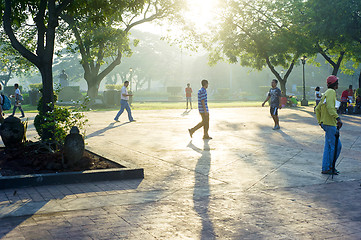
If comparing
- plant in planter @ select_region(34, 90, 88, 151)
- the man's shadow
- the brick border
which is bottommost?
the man's shadow

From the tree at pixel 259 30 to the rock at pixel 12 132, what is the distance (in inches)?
997

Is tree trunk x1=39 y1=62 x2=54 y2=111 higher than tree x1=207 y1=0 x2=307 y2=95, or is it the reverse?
tree x1=207 y1=0 x2=307 y2=95

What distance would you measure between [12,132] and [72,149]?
2195 millimetres

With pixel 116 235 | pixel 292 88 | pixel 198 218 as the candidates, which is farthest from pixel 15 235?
pixel 292 88

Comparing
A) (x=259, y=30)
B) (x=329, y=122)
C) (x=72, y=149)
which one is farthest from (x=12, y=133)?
(x=259, y=30)

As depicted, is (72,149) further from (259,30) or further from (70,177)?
(259,30)

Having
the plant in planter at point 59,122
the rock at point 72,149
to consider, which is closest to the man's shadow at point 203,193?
the rock at point 72,149

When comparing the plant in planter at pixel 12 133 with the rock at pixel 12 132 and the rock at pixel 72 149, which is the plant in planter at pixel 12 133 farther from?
the rock at pixel 72 149

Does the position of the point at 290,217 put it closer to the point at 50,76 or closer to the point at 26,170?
the point at 26,170

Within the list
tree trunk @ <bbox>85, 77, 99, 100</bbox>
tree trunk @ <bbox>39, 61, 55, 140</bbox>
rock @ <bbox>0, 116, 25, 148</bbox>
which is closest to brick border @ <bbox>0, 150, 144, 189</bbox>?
tree trunk @ <bbox>39, 61, 55, 140</bbox>

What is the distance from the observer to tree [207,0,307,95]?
32.1 metres

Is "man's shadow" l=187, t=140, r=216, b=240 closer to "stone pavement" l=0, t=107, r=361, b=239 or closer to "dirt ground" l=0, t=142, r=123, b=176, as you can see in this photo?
"stone pavement" l=0, t=107, r=361, b=239

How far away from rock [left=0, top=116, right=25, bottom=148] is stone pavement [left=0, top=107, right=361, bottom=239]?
1.94m

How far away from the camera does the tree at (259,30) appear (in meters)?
32.1
